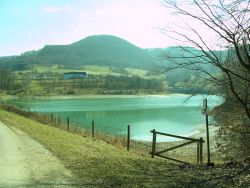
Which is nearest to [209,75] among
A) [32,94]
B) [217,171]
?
[217,171]

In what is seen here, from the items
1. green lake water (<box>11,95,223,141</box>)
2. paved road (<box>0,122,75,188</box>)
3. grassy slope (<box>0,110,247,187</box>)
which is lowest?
green lake water (<box>11,95,223,141</box>)

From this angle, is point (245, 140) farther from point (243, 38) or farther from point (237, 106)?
point (243, 38)

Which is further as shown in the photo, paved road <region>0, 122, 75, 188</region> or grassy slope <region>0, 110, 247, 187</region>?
paved road <region>0, 122, 75, 188</region>

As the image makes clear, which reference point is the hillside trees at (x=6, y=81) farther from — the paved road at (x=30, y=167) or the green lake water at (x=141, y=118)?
the paved road at (x=30, y=167)

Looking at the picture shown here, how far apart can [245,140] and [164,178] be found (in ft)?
16.3

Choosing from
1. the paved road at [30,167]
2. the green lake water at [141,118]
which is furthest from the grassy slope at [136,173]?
the green lake water at [141,118]

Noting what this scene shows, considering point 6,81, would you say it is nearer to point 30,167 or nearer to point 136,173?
point 30,167

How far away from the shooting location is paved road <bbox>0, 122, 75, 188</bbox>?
10461mm

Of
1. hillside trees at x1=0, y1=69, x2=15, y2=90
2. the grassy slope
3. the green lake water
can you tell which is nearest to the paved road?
the grassy slope

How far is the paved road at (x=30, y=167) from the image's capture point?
Answer: 1046 centimetres

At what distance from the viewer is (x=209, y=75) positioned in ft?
37.8

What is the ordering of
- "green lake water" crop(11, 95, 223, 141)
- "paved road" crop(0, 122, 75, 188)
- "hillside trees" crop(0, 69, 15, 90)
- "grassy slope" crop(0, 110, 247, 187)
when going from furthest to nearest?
"hillside trees" crop(0, 69, 15, 90) → "green lake water" crop(11, 95, 223, 141) → "paved road" crop(0, 122, 75, 188) → "grassy slope" crop(0, 110, 247, 187)

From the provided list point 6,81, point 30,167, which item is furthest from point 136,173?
point 6,81

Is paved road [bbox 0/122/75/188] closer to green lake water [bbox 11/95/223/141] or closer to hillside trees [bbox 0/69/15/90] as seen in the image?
green lake water [bbox 11/95/223/141]
